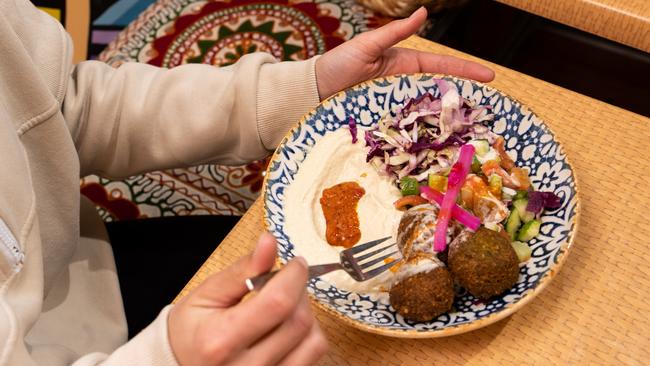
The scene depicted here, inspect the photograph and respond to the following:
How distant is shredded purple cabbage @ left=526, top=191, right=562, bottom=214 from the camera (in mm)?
938

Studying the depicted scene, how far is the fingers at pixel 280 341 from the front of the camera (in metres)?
0.71

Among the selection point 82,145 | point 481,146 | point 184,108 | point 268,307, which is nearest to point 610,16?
point 481,146

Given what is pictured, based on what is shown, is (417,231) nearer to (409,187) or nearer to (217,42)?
(409,187)

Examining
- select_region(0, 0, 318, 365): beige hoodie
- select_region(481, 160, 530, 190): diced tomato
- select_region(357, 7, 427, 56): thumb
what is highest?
select_region(357, 7, 427, 56): thumb

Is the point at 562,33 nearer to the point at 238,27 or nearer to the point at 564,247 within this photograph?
the point at 238,27

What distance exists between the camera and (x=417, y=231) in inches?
36.0

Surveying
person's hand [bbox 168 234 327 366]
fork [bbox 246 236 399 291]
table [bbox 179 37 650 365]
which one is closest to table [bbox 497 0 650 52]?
table [bbox 179 37 650 365]

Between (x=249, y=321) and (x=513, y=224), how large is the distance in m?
0.48

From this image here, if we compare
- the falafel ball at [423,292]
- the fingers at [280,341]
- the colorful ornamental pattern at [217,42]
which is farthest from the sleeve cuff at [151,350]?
the colorful ornamental pattern at [217,42]

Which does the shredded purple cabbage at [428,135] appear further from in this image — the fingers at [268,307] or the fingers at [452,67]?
the fingers at [268,307]

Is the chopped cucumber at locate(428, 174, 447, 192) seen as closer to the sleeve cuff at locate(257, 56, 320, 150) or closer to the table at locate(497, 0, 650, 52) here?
the sleeve cuff at locate(257, 56, 320, 150)

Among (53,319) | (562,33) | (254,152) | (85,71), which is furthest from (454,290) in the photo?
(562,33)

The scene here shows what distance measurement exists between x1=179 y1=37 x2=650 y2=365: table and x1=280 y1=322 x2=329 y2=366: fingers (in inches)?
6.4

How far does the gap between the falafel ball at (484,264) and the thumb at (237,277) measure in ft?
1.00
